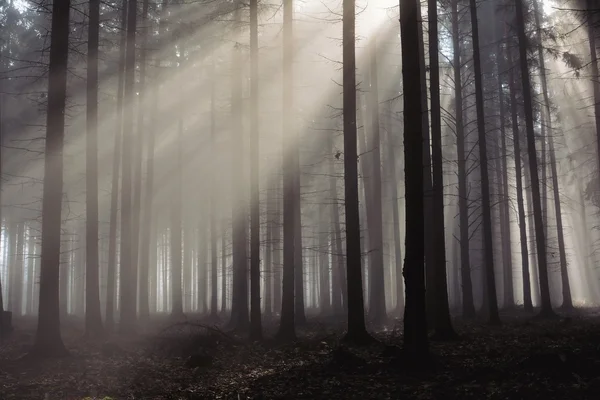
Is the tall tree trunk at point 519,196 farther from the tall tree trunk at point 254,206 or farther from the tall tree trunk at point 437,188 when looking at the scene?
the tall tree trunk at point 254,206

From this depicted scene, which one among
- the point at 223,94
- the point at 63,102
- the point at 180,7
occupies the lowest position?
the point at 63,102

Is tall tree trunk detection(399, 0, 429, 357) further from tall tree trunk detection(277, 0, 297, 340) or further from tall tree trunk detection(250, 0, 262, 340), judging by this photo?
tall tree trunk detection(250, 0, 262, 340)

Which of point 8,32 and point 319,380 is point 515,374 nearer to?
point 319,380

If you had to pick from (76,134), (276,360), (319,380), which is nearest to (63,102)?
(276,360)

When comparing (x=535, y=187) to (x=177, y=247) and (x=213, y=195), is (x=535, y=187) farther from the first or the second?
(x=213, y=195)

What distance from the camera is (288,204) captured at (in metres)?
15.9

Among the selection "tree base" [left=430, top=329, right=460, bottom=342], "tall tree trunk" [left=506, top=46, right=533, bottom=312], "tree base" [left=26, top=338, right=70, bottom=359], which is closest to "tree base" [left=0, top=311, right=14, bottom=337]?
"tree base" [left=26, top=338, right=70, bottom=359]

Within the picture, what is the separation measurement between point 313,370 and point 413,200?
3606 millimetres

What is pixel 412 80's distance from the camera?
9.86m

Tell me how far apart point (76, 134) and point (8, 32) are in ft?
23.6

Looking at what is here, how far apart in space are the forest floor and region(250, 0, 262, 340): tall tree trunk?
997 mm

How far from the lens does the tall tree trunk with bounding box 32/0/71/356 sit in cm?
1295

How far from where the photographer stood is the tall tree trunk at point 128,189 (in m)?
19.9

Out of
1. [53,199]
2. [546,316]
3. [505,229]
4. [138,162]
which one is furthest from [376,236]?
[53,199]
